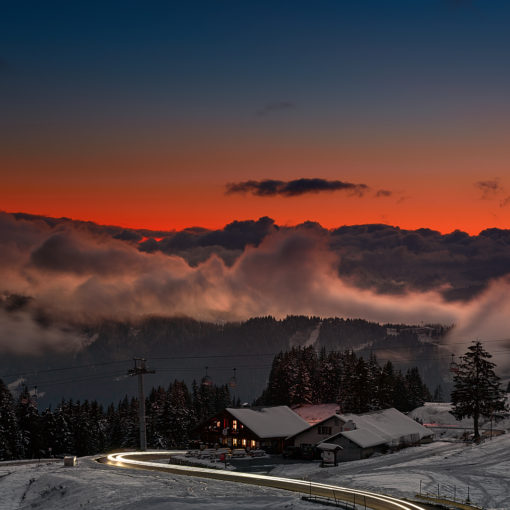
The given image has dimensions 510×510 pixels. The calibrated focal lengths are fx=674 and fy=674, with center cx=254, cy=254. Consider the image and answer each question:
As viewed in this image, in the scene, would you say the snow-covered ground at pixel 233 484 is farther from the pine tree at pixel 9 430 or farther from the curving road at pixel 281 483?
the pine tree at pixel 9 430

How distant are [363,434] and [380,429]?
8.73m

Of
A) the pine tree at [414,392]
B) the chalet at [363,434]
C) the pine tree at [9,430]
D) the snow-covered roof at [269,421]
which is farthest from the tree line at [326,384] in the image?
the pine tree at [9,430]

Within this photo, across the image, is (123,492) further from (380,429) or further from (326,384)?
(326,384)

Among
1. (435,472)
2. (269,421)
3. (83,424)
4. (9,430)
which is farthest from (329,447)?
(83,424)

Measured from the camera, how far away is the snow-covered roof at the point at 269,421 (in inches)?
4845

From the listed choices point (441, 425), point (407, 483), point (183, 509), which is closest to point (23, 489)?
point (183, 509)

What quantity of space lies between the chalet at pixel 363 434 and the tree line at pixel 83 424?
140 ft

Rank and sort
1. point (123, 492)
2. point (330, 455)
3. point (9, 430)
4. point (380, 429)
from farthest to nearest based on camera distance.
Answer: point (9, 430)
point (380, 429)
point (330, 455)
point (123, 492)

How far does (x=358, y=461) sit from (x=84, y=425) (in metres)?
68.1

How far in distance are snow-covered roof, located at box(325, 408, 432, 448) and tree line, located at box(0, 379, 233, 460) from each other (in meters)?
48.6

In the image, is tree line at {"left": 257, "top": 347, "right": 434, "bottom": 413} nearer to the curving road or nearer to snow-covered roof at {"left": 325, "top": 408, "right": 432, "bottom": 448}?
snow-covered roof at {"left": 325, "top": 408, "right": 432, "bottom": 448}

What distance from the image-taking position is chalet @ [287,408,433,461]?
350 feet

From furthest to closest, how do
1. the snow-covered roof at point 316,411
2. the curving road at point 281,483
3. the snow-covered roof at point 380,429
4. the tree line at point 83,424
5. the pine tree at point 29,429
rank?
the snow-covered roof at point 316,411, the pine tree at point 29,429, the tree line at point 83,424, the snow-covered roof at point 380,429, the curving road at point 281,483

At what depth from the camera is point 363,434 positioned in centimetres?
11088
